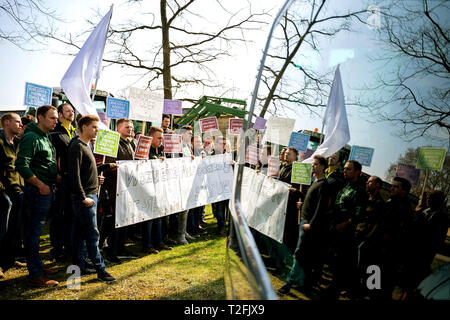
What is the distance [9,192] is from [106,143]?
1.41 meters

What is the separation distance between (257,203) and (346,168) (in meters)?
0.55

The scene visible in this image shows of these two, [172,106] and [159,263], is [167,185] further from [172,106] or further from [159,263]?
[172,106]

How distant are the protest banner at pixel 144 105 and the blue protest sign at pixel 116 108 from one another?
0.09 meters

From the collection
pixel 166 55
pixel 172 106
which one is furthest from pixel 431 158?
pixel 166 55

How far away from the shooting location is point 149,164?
509cm

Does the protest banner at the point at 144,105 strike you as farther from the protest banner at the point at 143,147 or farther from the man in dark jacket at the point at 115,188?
the protest banner at the point at 143,147

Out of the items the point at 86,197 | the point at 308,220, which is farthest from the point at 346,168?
the point at 86,197

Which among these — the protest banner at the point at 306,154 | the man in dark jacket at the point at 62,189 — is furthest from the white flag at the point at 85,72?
the protest banner at the point at 306,154

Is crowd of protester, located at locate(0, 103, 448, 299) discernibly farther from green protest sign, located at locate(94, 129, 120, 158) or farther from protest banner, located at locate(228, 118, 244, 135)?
protest banner, located at locate(228, 118, 244, 135)

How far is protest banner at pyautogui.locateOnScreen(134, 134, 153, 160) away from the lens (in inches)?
193

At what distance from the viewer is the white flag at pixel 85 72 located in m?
4.71

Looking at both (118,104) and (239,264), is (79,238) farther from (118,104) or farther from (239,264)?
(239,264)

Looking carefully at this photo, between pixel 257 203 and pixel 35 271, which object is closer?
pixel 257 203

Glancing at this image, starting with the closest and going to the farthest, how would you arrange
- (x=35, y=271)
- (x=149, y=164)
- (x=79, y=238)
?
(x=35, y=271) < (x=79, y=238) < (x=149, y=164)
